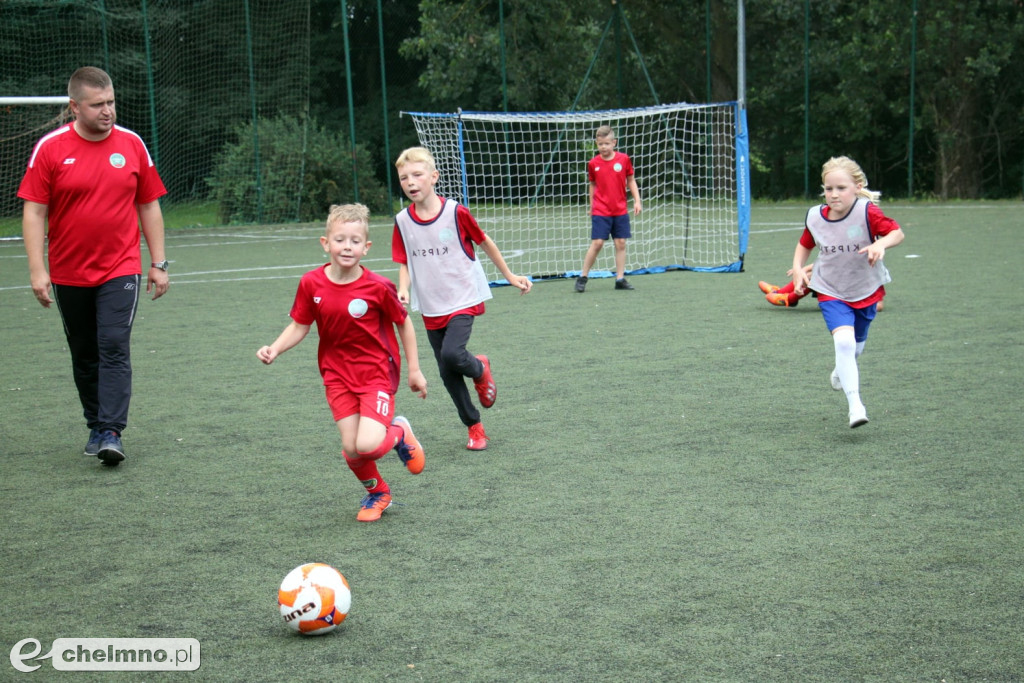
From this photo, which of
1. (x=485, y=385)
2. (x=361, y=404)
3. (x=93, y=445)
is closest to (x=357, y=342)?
(x=361, y=404)

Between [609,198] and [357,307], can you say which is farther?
[609,198]

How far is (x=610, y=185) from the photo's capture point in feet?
38.9

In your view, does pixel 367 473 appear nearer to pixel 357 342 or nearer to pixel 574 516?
pixel 357 342

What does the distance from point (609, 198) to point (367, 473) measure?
26.0 feet

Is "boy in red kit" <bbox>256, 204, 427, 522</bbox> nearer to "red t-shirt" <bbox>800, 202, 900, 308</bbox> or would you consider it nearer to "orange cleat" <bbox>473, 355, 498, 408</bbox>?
"orange cleat" <bbox>473, 355, 498, 408</bbox>

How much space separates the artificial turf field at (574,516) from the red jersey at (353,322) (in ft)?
1.85

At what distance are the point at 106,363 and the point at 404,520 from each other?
6.48ft

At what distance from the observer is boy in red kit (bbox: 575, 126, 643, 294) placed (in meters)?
11.8

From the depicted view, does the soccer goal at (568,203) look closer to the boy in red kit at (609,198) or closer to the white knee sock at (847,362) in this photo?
the boy in red kit at (609,198)

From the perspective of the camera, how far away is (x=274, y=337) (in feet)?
29.3

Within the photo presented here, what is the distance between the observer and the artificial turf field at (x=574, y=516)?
10.3ft

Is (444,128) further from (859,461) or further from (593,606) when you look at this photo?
(593,606)

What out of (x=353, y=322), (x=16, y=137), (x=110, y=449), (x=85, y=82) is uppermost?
(x=16, y=137)

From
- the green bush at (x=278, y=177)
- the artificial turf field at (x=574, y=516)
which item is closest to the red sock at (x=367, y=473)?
the artificial turf field at (x=574, y=516)
